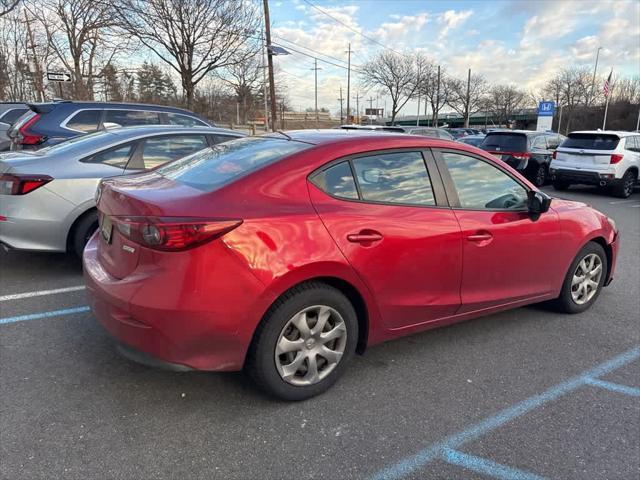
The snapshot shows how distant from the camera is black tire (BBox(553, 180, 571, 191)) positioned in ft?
44.1

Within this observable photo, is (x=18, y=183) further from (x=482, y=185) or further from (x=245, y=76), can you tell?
(x=245, y=76)

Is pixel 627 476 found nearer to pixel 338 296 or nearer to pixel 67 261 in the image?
pixel 338 296

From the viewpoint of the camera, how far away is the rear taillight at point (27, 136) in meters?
6.99

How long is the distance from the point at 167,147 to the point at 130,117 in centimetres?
333

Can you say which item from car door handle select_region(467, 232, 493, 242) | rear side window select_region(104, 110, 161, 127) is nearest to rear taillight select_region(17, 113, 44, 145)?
rear side window select_region(104, 110, 161, 127)

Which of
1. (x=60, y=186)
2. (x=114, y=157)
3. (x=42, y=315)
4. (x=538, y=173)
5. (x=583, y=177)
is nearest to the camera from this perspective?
(x=42, y=315)

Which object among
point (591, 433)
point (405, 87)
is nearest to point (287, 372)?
point (591, 433)

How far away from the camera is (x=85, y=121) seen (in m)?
7.65

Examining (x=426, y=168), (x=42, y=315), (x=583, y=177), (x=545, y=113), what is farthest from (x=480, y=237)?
(x=545, y=113)

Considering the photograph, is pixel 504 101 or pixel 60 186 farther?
pixel 504 101

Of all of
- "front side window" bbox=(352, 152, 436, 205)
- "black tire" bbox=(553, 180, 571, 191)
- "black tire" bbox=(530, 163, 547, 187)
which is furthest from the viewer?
"black tire" bbox=(530, 163, 547, 187)

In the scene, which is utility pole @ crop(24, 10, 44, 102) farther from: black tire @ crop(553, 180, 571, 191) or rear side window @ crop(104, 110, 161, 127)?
black tire @ crop(553, 180, 571, 191)

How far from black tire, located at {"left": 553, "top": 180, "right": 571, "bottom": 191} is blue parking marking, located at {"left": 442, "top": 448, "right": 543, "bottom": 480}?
41.6ft

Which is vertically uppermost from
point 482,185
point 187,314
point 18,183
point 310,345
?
point 482,185
